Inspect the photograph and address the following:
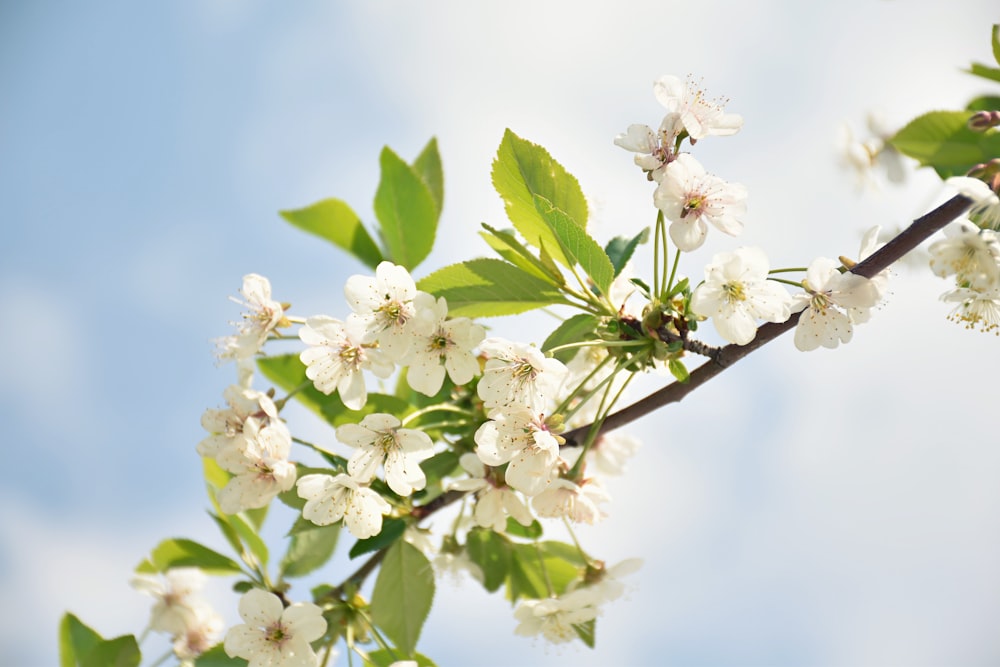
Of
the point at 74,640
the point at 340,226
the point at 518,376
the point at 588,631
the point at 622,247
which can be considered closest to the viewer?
the point at 518,376

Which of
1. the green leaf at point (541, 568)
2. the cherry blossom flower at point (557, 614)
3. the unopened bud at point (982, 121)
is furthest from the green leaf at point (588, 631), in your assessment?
the unopened bud at point (982, 121)

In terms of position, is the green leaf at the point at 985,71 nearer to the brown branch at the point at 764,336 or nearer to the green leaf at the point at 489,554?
the brown branch at the point at 764,336

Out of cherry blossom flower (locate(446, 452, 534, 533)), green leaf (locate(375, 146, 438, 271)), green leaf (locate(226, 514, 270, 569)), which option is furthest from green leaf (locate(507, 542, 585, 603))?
green leaf (locate(375, 146, 438, 271))

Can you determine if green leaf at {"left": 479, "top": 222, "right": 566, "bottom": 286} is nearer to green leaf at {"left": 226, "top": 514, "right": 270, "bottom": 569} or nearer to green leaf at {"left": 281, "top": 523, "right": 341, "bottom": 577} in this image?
green leaf at {"left": 281, "top": 523, "right": 341, "bottom": 577}

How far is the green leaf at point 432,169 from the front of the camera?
2.30 meters

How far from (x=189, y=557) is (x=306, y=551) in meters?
0.33

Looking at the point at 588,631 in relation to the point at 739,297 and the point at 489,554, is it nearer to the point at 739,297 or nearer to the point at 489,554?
the point at 489,554

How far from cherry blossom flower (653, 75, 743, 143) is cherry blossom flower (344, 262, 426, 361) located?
0.63 meters

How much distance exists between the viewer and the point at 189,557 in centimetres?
224

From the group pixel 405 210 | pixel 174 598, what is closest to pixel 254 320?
pixel 405 210

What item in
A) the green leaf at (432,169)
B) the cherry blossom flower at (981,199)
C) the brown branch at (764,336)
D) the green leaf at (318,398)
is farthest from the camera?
the green leaf at (432,169)

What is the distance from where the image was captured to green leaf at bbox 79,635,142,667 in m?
2.10

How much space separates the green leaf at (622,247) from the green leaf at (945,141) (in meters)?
0.53

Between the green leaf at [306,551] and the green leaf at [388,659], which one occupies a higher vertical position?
the green leaf at [306,551]
